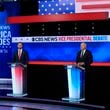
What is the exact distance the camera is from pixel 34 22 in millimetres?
10211

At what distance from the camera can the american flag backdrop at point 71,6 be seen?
30.4 ft

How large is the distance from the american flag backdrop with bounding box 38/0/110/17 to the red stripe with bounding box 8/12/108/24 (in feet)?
0.50

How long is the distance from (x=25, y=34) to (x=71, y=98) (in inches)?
157

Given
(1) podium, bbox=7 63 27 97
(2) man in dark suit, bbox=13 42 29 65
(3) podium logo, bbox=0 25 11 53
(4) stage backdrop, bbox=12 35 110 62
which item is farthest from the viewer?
(3) podium logo, bbox=0 25 11 53

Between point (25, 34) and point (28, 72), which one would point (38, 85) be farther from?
point (25, 34)

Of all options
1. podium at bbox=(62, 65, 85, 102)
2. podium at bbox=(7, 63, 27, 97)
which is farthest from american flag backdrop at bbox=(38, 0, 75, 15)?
podium at bbox=(62, 65, 85, 102)

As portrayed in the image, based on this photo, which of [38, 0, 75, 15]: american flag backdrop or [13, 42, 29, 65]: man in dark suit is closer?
[13, 42, 29, 65]: man in dark suit

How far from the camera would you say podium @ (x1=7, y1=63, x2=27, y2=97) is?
7.69 metres

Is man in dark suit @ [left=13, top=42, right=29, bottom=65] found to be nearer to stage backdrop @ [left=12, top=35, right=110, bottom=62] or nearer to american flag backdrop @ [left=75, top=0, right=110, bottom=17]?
stage backdrop @ [left=12, top=35, right=110, bottom=62]

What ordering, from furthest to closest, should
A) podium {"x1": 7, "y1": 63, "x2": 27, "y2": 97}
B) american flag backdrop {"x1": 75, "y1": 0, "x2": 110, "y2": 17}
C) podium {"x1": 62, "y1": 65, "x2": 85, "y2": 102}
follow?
american flag backdrop {"x1": 75, "y1": 0, "x2": 110, "y2": 17}, podium {"x1": 7, "y1": 63, "x2": 27, "y2": 97}, podium {"x1": 62, "y1": 65, "x2": 85, "y2": 102}

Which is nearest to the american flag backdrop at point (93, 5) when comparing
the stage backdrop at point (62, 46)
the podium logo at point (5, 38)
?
the stage backdrop at point (62, 46)

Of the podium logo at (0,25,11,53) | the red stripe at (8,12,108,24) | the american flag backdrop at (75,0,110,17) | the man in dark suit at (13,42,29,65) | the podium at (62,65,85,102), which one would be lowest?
the podium at (62,65,85,102)

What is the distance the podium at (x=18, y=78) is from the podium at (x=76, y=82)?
1205 mm

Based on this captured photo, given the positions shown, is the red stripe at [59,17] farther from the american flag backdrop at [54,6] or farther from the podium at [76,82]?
the podium at [76,82]
